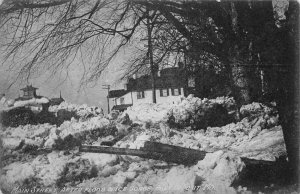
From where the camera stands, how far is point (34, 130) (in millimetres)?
4520

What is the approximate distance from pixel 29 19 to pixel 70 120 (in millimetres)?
1580

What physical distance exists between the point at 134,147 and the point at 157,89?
1.04 meters

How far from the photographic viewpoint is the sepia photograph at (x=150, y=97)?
416 centimetres

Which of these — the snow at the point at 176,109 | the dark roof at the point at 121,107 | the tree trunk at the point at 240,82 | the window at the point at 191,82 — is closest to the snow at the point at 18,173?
the dark roof at the point at 121,107

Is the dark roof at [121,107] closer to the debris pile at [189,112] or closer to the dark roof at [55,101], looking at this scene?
the debris pile at [189,112]

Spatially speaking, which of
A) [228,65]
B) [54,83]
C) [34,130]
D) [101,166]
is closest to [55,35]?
[54,83]

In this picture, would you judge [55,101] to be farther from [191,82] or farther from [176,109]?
[191,82]

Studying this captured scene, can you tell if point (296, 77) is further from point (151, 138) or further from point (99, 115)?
point (99, 115)

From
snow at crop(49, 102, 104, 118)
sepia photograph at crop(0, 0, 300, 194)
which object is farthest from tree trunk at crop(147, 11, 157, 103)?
snow at crop(49, 102, 104, 118)

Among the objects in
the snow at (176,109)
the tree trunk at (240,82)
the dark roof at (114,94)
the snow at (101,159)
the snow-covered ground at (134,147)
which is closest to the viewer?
the snow-covered ground at (134,147)

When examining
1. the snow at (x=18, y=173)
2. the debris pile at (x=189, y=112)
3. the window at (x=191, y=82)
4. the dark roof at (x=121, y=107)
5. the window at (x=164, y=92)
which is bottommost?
the snow at (x=18, y=173)

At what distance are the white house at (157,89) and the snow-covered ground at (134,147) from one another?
0.50 ft

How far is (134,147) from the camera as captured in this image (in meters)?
4.54

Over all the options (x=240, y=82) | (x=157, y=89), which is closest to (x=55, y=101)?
(x=157, y=89)
